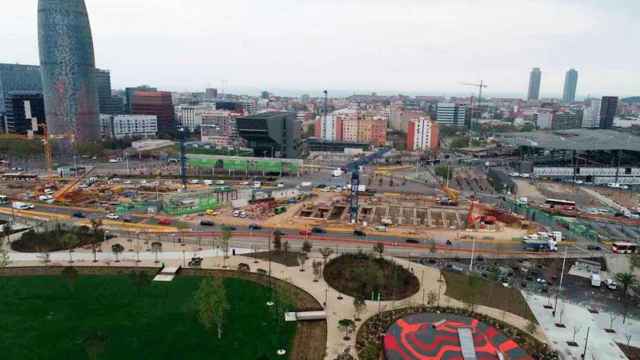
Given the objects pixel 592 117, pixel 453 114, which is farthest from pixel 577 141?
pixel 592 117

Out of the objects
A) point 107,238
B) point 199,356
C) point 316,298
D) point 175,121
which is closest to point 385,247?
point 316,298

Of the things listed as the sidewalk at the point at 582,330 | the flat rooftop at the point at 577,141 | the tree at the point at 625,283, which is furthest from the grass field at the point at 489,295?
the flat rooftop at the point at 577,141

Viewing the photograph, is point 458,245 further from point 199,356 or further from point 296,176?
point 296,176

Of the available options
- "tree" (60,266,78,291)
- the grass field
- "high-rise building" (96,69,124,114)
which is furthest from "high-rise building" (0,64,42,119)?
the grass field

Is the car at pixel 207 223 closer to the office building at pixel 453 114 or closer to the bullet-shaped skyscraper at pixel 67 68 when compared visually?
the bullet-shaped skyscraper at pixel 67 68

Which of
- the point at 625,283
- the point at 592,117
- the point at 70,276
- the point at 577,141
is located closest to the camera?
the point at 625,283

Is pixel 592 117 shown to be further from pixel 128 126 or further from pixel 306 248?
pixel 306 248
